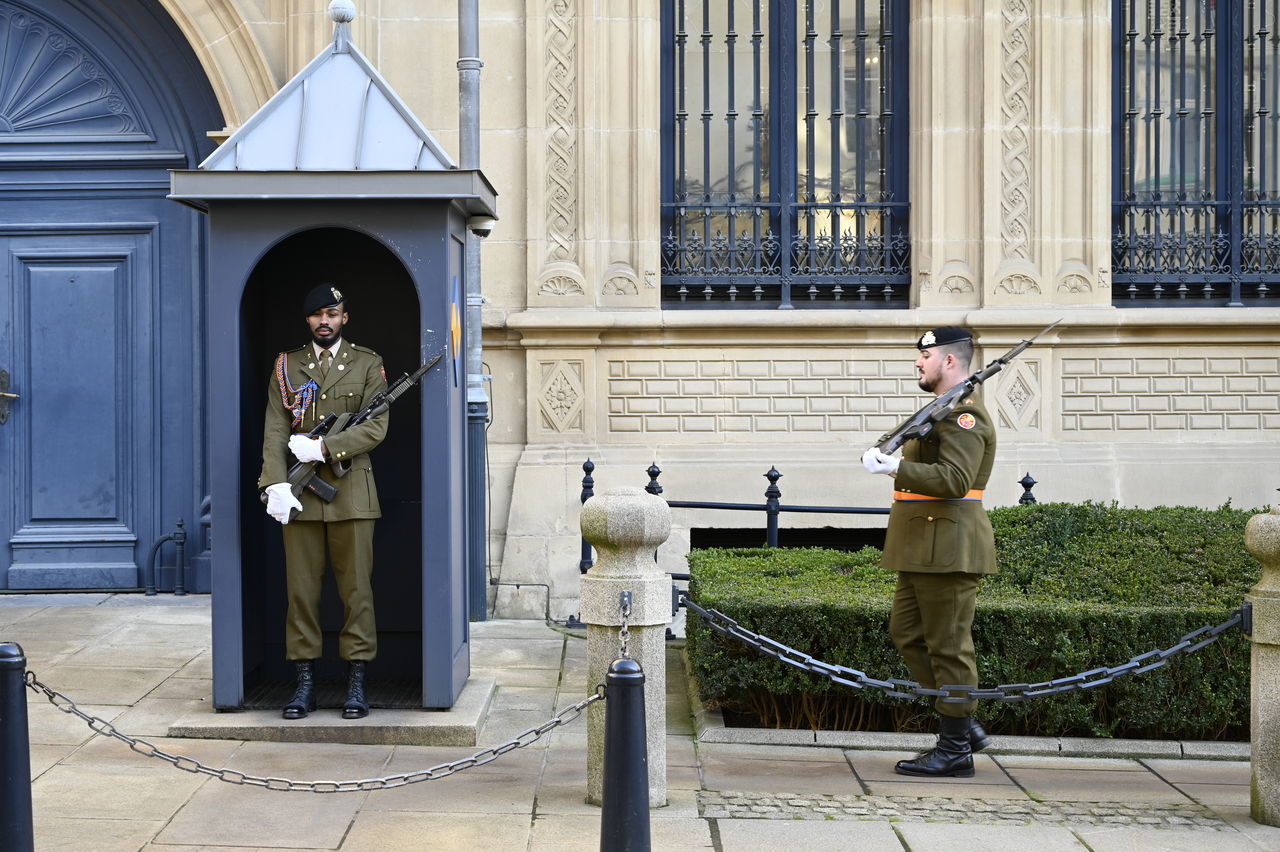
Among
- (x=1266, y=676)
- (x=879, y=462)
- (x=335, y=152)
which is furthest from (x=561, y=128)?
(x=1266, y=676)

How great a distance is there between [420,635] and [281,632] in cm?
73

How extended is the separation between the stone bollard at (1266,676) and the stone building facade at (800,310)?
17.1 ft

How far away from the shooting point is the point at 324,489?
6977mm

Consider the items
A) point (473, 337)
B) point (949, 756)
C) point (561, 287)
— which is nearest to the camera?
point (949, 756)

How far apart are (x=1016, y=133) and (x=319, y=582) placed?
6718 mm

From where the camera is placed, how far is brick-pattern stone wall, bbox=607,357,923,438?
11281mm

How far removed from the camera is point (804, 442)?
1130cm

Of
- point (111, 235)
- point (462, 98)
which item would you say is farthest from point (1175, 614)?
point (111, 235)

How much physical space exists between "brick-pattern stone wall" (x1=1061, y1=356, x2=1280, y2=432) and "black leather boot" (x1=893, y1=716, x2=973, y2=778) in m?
5.34

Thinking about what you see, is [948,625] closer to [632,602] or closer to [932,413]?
[932,413]

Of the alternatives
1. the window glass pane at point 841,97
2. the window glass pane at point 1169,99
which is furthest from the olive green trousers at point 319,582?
the window glass pane at point 1169,99

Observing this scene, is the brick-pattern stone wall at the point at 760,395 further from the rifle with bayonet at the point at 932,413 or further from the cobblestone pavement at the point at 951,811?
the cobblestone pavement at the point at 951,811

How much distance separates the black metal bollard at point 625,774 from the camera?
4.52 meters

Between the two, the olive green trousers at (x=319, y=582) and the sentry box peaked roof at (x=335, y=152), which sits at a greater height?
the sentry box peaked roof at (x=335, y=152)
